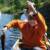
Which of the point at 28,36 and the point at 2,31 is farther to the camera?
the point at 28,36

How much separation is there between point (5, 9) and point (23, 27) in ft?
53.3

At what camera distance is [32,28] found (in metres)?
2.43

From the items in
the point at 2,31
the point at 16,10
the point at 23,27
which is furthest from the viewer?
the point at 16,10

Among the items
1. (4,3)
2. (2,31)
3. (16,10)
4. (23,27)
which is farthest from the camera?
(4,3)

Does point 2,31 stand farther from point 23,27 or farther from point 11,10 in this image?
point 11,10

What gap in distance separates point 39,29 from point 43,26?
0.14 ft

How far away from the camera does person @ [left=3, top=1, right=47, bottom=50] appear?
2355mm

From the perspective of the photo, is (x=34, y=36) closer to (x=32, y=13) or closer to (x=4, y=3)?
(x=32, y=13)

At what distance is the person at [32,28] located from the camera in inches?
92.7

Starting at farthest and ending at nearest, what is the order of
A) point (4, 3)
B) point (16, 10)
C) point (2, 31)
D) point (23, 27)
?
point (4, 3), point (16, 10), point (23, 27), point (2, 31)

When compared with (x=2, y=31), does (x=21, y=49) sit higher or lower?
lower

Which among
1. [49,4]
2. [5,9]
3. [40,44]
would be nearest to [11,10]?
[5,9]

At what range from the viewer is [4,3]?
19109 mm

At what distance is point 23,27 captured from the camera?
7.97ft
